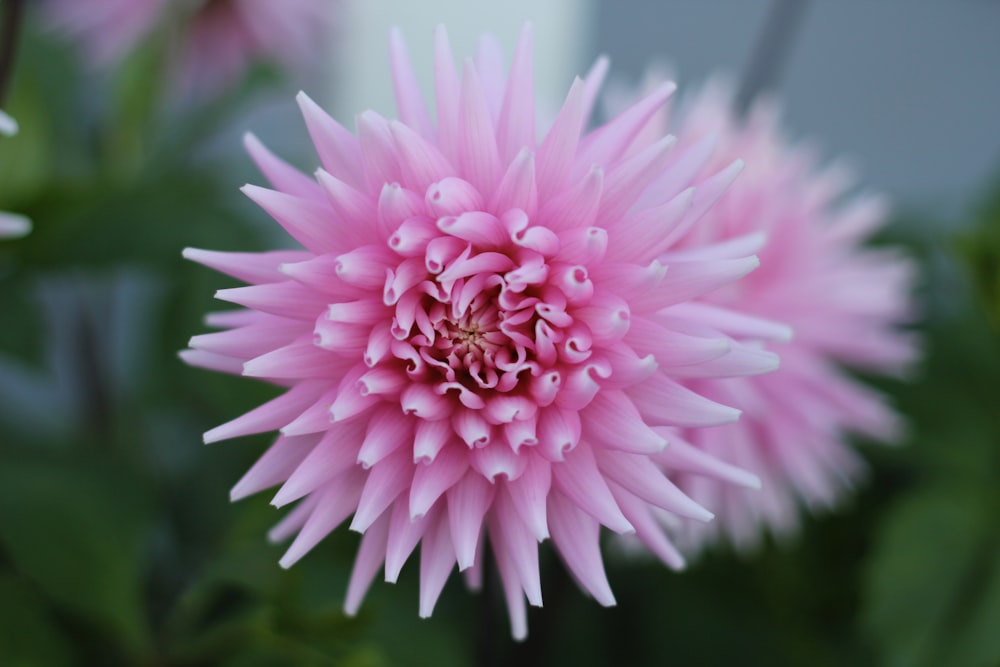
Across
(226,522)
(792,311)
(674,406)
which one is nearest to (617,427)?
(674,406)

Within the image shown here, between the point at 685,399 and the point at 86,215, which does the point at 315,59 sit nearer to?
the point at 86,215

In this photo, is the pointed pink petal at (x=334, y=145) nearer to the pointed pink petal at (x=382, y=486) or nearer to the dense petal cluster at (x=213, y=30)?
the pointed pink petal at (x=382, y=486)

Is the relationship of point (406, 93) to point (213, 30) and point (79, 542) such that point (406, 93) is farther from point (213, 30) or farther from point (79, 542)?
point (213, 30)

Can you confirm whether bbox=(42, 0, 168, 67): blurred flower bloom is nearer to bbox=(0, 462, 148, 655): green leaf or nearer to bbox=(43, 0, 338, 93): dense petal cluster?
bbox=(43, 0, 338, 93): dense petal cluster

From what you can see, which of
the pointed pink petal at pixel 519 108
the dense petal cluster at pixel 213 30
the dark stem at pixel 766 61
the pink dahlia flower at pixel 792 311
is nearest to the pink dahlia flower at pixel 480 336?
the pointed pink petal at pixel 519 108

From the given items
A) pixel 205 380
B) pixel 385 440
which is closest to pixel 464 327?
pixel 385 440

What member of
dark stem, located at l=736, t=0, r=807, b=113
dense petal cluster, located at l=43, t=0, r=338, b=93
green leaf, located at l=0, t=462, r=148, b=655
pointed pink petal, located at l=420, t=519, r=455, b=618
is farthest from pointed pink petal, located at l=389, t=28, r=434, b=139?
dense petal cluster, located at l=43, t=0, r=338, b=93
